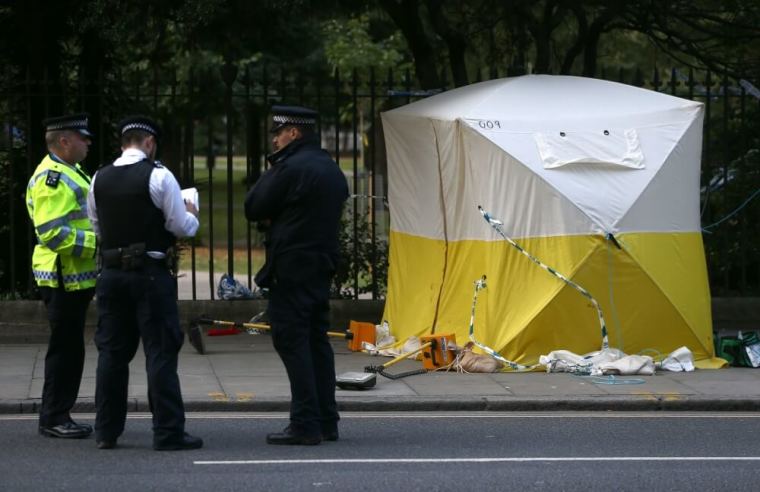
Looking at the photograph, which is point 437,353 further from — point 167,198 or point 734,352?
point 167,198

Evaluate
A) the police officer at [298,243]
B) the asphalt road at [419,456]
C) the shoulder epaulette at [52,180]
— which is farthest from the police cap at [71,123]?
the asphalt road at [419,456]

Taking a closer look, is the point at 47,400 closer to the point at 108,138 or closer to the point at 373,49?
the point at 108,138

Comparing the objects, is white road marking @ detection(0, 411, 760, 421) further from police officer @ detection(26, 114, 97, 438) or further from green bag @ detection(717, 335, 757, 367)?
green bag @ detection(717, 335, 757, 367)

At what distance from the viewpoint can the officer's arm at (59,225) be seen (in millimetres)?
7961

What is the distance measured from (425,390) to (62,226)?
3289 mm

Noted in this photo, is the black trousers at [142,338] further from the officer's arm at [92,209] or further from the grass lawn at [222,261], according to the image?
the grass lawn at [222,261]

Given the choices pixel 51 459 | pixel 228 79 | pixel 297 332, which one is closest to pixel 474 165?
pixel 228 79

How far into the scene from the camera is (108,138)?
14297mm

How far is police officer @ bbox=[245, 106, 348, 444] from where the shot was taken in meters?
7.91

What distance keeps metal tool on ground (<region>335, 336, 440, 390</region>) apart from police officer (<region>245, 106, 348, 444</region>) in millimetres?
1894

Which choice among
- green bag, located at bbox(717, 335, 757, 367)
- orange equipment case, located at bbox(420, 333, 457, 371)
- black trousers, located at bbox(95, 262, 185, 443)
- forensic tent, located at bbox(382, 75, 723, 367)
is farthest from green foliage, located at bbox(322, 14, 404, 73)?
black trousers, located at bbox(95, 262, 185, 443)

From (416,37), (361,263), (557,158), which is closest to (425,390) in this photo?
(557,158)

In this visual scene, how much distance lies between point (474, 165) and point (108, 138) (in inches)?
189

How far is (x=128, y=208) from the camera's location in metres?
7.70
